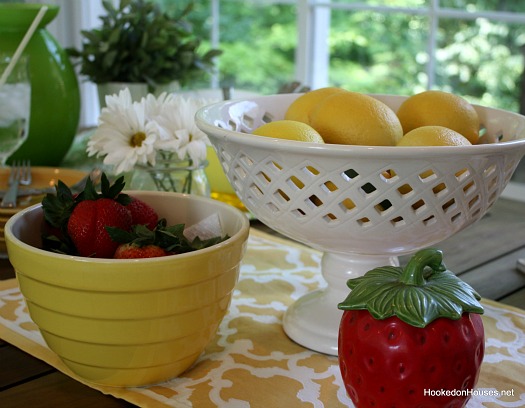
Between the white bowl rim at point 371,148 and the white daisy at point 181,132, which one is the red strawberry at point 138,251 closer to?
the white bowl rim at point 371,148

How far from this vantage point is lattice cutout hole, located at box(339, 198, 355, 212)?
622mm

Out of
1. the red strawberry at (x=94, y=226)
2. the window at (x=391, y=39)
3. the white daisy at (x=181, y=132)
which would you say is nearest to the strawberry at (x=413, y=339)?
the red strawberry at (x=94, y=226)

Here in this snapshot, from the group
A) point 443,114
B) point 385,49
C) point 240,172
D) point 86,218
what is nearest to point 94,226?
point 86,218

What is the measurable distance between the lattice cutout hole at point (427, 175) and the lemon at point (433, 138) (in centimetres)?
3

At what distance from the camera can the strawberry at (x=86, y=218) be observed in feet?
2.08

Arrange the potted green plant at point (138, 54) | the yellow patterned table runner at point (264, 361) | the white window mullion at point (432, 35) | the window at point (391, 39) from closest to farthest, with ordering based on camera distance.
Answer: the yellow patterned table runner at point (264, 361)
the potted green plant at point (138, 54)
the white window mullion at point (432, 35)
the window at point (391, 39)

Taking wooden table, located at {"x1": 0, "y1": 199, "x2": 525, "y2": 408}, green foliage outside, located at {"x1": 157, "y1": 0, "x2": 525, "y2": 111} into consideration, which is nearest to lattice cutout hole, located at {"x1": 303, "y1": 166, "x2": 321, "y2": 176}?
wooden table, located at {"x1": 0, "y1": 199, "x2": 525, "y2": 408}

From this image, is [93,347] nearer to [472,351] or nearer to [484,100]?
[472,351]

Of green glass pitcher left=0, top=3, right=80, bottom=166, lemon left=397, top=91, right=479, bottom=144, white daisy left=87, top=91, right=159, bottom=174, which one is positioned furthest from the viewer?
green glass pitcher left=0, top=3, right=80, bottom=166

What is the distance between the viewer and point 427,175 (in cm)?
65

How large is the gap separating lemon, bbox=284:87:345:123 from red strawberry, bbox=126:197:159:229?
175mm

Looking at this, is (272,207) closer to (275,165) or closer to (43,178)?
(275,165)

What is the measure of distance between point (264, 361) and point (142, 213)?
0.17m

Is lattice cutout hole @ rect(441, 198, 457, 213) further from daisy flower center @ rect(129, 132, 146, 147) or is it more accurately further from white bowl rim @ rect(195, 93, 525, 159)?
daisy flower center @ rect(129, 132, 146, 147)
